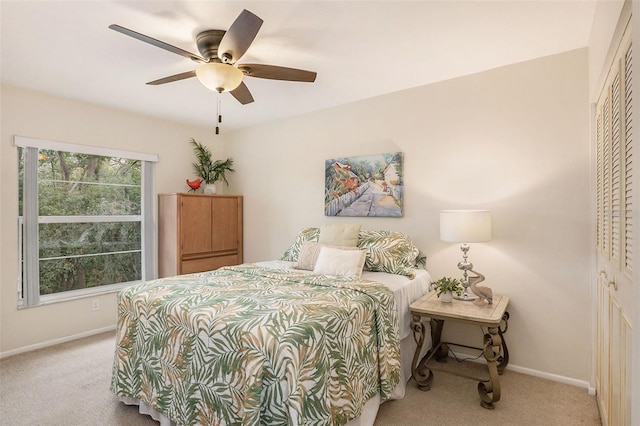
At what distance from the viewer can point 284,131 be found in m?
4.35

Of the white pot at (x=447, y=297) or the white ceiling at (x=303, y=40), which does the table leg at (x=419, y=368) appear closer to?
the white pot at (x=447, y=297)

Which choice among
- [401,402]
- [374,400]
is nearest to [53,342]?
[374,400]

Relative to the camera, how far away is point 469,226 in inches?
101

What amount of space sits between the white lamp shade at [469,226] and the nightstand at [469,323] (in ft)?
1.65

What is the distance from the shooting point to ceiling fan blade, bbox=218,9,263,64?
1.74 m

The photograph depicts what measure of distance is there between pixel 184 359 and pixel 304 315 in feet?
2.43

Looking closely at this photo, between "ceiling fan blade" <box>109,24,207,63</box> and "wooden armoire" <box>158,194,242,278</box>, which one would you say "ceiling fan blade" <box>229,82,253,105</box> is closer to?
"ceiling fan blade" <box>109,24,207,63</box>

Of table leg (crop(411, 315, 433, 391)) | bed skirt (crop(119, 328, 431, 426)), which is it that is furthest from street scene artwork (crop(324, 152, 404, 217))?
bed skirt (crop(119, 328, 431, 426))

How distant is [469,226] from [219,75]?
2.10 m

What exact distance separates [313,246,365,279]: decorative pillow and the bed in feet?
0.10

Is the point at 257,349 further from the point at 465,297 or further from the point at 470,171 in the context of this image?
the point at 470,171

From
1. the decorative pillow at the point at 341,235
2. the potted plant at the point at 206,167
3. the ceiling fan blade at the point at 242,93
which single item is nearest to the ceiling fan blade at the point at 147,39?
the ceiling fan blade at the point at 242,93

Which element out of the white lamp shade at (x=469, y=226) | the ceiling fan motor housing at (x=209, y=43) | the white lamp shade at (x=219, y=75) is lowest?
the white lamp shade at (x=469, y=226)

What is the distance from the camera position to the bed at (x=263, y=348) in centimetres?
150
